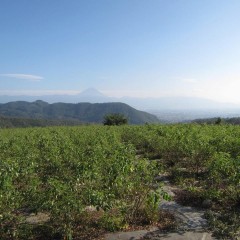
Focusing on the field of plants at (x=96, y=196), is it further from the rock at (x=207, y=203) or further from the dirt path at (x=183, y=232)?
the dirt path at (x=183, y=232)

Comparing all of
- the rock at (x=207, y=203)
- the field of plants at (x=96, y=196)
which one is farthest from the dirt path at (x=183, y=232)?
the rock at (x=207, y=203)

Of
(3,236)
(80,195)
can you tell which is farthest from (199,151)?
(3,236)

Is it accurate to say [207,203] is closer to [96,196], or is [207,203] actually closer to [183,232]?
[183,232]

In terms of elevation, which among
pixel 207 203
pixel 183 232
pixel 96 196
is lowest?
pixel 183 232

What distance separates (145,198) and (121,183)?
1.15 meters

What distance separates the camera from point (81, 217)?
26.8ft

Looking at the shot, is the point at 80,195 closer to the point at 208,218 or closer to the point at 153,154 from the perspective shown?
A: the point at 208,218

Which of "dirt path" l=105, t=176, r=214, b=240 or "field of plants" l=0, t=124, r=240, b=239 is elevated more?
"field of plants" l=0, t=124, r=240, b=239

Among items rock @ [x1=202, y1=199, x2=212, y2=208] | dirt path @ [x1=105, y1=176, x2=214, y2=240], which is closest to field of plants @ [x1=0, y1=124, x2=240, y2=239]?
rock @ [x1=202, y1=199, x2=212, y2=208]

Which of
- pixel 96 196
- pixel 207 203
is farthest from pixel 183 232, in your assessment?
pixel 96 196

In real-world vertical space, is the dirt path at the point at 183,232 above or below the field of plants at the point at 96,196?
below

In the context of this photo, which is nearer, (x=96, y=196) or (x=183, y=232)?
(x=96, y=196)

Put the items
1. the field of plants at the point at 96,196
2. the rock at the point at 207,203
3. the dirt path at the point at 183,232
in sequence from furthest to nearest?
the rock at the point at 207,203
the dirt path at the point at 183,232
the field of plants at the point at 96,196

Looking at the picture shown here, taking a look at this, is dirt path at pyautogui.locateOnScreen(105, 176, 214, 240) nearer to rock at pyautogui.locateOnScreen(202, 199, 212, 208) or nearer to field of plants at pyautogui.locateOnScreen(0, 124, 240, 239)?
field of plants at pyautogui.locateOnScreen(0, 124, 240, 239)
